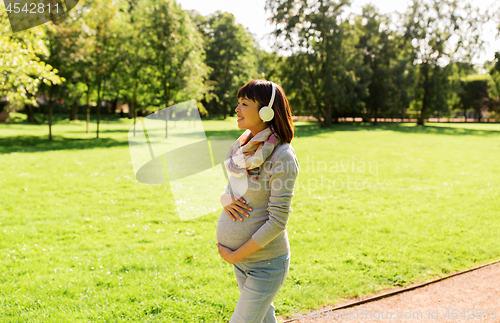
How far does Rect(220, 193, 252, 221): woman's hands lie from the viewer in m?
2.12

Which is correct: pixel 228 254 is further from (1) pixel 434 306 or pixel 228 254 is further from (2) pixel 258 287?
(1) pixel 434 306

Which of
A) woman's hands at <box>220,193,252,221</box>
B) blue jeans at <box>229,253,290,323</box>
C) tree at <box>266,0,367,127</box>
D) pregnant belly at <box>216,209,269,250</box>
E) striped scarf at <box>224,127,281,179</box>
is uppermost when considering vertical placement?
tree at <box>266,0,367,127</box>

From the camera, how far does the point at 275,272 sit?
2129 millimetres

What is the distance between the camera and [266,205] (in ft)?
6.88

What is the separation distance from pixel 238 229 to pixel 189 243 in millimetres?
3983

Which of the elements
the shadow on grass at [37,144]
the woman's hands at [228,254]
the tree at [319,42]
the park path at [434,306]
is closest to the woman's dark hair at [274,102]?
the woman's hands at [228,254]

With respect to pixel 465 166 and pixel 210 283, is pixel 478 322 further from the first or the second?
pixel 465 166

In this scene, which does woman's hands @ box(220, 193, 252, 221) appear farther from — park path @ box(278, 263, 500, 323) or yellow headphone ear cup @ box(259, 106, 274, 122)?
park path @ box(278, 263, 500, 323)

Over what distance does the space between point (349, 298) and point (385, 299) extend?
0.44 metres

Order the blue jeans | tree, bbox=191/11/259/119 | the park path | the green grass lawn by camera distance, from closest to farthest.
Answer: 1. the blue jeans
2. the park path
3. the green grass lawn
4. tree, bbox=191/11/259/119

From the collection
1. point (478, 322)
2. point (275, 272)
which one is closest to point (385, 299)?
point (478, 322)

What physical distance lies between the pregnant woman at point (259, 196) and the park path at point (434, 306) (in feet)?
6.17

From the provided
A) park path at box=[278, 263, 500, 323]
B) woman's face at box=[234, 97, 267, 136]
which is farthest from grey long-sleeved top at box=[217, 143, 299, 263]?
park path at box=[278, 263, 500, 323]

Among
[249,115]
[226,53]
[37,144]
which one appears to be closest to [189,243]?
[249,115]
